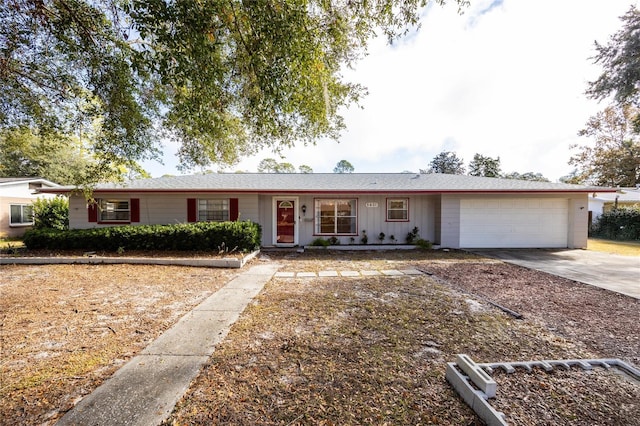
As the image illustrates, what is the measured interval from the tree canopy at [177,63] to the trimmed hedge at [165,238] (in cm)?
352

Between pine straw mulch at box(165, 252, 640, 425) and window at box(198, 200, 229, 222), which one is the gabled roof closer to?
window at box(198, 200, 229, 222)

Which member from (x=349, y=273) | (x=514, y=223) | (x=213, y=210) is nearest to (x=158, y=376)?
(x=349, y=273)

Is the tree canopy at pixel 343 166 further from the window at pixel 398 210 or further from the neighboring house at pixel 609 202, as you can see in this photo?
the window at pixel 398 210

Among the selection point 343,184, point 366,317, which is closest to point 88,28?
point 366,317

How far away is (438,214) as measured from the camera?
446 inches

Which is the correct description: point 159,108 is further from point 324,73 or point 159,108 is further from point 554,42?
point 554,42

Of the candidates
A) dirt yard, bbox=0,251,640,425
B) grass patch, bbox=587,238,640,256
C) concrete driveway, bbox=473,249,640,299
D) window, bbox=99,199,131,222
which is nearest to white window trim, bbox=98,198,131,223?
window, bbox=99,199,131,222

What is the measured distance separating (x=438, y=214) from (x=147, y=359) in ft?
36.0

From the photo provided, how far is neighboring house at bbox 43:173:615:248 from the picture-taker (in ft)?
35.4

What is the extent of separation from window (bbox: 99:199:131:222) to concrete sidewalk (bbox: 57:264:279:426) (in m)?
8.97

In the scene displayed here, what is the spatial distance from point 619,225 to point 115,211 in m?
26.7

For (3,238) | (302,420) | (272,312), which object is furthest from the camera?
(3,238)

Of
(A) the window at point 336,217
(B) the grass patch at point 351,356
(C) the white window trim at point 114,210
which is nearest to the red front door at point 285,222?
(A) the window at point 336,217

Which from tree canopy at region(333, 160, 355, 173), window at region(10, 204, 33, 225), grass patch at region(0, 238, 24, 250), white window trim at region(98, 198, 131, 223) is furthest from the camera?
tree canopy at region(333, 160, 355, 173)
